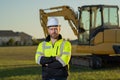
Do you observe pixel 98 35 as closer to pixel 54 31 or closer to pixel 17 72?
pixel 17 72

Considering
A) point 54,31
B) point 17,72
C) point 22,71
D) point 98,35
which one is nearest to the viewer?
point 54,31

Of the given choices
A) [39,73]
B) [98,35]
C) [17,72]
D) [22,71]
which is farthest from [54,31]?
[98,35]

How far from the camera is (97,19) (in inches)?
860

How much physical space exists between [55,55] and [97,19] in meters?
15.9

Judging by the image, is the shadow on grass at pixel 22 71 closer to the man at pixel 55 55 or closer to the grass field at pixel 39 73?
the grass field at pixel 39 73

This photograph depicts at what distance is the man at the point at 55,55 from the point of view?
6.11 metres

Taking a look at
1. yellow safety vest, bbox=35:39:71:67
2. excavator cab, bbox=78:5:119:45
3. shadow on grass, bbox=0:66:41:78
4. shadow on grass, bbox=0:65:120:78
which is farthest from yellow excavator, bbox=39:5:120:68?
yellow safety vest, bbox=35:39:71:67

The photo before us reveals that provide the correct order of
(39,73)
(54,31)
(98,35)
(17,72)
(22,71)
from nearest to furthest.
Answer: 1. (54,31)
2. (39,73)
3. (17,72)
4. (22,71)
5. (98,35)

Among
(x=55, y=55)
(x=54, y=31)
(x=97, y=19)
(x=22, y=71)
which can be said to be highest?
(x=54, y=31)

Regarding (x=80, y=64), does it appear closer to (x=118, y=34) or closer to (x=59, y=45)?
(x=118, y=34)

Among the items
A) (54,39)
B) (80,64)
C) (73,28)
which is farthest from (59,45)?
(73,28)

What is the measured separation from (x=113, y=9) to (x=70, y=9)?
16.3ft

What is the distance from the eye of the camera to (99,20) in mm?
21703

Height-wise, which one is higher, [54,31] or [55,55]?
[54,31]
